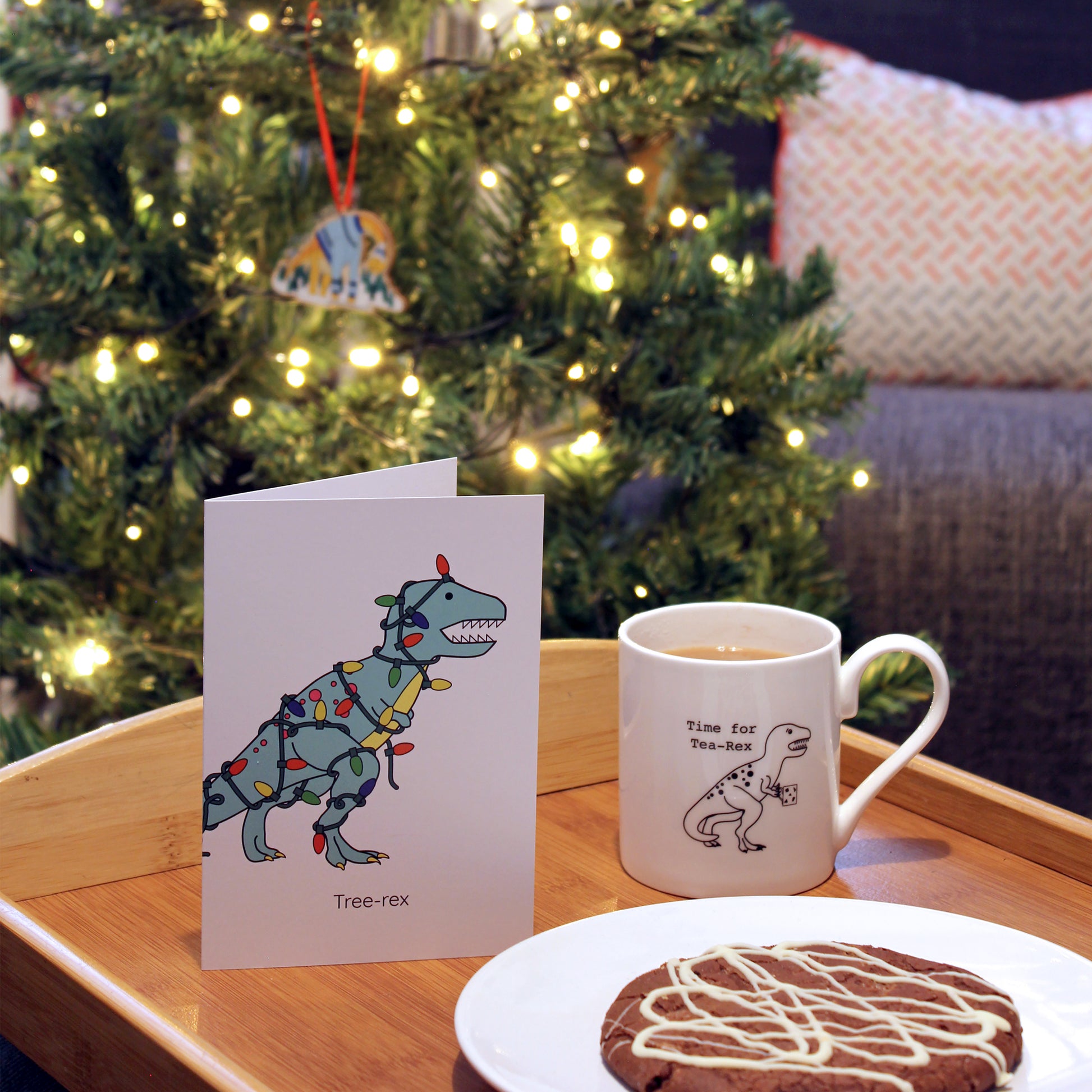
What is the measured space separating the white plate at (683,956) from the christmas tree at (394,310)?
0.57m

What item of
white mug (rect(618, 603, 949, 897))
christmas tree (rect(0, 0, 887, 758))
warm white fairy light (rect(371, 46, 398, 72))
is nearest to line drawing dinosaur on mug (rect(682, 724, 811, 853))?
white mug (rect(618, 603, 949, 897))

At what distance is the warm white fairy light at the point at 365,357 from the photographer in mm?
1040

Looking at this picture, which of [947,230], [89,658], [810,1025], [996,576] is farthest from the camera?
[947,230]

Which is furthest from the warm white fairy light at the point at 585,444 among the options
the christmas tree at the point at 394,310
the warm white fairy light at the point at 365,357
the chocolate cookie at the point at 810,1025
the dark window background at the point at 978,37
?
the dark window background at the point at 978,37

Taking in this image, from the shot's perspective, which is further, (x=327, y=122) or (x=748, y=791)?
(x=327, y=122)

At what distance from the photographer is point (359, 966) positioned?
1.53 feet

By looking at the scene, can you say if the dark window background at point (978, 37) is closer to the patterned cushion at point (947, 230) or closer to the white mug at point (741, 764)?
the patterned cushion at point (947, 230)

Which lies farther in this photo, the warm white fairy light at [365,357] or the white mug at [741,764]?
the warm white fairy light at [365,357]

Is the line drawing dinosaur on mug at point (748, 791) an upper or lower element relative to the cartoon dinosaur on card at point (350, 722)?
lower

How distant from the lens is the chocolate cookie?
35cm

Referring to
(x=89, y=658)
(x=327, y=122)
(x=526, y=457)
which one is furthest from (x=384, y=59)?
(x=89, y=658)

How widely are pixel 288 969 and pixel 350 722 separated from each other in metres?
0.10

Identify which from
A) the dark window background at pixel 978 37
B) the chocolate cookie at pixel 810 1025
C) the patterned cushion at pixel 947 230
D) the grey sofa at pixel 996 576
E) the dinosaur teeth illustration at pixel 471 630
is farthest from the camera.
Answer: the dark window background at pixel 978 37

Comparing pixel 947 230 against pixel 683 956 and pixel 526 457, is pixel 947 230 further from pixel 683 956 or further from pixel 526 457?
pixel 683 956
